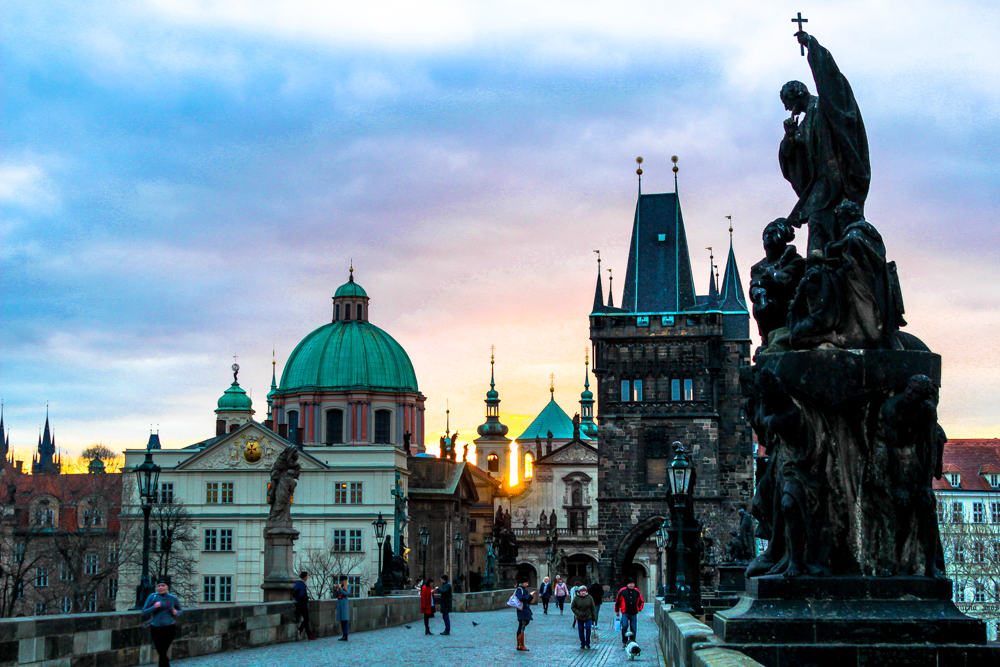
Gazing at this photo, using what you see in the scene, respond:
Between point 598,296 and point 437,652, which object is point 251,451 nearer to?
point 598,296

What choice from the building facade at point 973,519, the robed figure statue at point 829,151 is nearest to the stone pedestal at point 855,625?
the robed figure statue at point 829,151

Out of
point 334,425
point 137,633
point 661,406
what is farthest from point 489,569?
point 137,633

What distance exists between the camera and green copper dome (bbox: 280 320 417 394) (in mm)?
93500

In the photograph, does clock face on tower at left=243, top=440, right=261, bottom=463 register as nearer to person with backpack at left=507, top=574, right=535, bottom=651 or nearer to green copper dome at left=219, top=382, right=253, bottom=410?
green copper dome at left=219, top=382, right=253, bottom=410

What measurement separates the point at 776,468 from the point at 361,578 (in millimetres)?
68640

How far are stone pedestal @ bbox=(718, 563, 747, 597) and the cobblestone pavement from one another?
1592 mm

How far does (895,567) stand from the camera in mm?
7965

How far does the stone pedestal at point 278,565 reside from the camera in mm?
27453

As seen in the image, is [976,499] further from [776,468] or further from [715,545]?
[776,468]

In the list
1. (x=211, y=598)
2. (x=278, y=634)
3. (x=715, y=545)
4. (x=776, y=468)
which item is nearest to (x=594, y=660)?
(x=278, y=634)

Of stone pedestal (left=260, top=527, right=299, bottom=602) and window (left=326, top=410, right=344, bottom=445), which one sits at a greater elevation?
window (left=326, top=410, right=344, bottom=445)

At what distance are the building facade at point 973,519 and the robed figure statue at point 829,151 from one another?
138ft

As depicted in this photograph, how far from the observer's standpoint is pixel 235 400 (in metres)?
104

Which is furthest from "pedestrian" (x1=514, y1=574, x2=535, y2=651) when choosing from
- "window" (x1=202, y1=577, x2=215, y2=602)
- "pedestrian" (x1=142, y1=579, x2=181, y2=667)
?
"window" (x1=202, y1=577, x2=215, y2=602)
